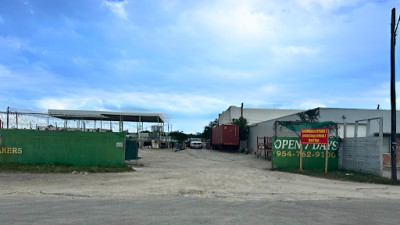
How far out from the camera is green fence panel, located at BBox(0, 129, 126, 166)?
57.2 ft

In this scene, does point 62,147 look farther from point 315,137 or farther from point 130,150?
point 315,137

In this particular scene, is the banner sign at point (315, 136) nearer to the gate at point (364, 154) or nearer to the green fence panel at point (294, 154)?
the green fence panel at point (294, 154)

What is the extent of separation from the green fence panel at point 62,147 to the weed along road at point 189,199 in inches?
102

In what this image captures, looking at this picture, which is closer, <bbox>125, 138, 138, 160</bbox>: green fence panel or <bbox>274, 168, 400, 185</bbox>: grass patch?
<bbox>274, 168, 400, 185</bbox>: grass patch

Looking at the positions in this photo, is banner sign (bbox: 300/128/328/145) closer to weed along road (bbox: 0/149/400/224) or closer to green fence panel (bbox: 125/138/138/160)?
weed along road (bbox: 0/149/400/224)

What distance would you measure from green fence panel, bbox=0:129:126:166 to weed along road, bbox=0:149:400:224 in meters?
2.60

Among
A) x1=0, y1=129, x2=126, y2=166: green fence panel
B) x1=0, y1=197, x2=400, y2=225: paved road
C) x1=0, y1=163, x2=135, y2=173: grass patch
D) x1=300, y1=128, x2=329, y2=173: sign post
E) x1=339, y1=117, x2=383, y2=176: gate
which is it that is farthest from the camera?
x1=0, y1=129, x2=126, y2=166: green fence panel

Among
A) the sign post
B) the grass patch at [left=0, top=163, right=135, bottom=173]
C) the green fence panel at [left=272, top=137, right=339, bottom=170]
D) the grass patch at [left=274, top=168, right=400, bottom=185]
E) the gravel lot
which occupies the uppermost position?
the sign post

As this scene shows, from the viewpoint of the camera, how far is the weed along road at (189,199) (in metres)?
7.18

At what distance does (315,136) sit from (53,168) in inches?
541

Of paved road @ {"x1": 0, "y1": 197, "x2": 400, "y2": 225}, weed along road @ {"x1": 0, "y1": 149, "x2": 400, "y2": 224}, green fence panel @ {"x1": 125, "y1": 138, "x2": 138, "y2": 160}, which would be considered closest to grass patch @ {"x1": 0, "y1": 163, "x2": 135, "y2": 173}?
weed along road @ {"x1": 0, "y1": 149, "x2": 400, "y2": 224}

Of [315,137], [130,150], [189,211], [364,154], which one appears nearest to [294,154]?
[315,137]

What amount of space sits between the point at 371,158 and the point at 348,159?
2195mm

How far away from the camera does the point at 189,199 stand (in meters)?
→ 9.72
